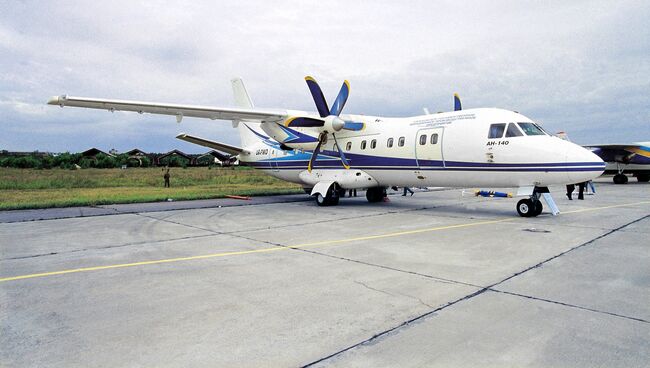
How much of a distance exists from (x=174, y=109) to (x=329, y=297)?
41.6 ft

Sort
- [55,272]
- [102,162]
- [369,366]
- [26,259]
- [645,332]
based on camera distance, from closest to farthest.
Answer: [369,366]
[645,332]
[55,272]
[26,259]
[102,162]

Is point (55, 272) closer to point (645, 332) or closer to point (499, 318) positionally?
point (499, 318)

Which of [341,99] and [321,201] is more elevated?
[341,99]

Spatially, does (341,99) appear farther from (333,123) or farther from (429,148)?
(429,148)

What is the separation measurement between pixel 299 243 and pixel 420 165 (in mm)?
7123

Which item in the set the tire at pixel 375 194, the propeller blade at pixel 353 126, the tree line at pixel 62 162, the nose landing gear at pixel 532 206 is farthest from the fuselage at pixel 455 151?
the tree line at pixel 62 162

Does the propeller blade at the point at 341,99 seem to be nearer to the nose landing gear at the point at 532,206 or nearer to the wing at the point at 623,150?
the nose landing gear at the point at 532,206

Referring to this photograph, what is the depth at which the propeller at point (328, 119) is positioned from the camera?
16.4 metres

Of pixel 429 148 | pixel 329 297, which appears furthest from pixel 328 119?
pixel 329 297

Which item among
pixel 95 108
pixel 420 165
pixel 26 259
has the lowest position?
pixel 26 259

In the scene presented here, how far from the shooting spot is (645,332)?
3.96m

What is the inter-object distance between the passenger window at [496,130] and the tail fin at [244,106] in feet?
41.2

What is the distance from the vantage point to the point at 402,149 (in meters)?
15.1

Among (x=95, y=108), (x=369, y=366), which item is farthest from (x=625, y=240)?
(x=95, y=108)
